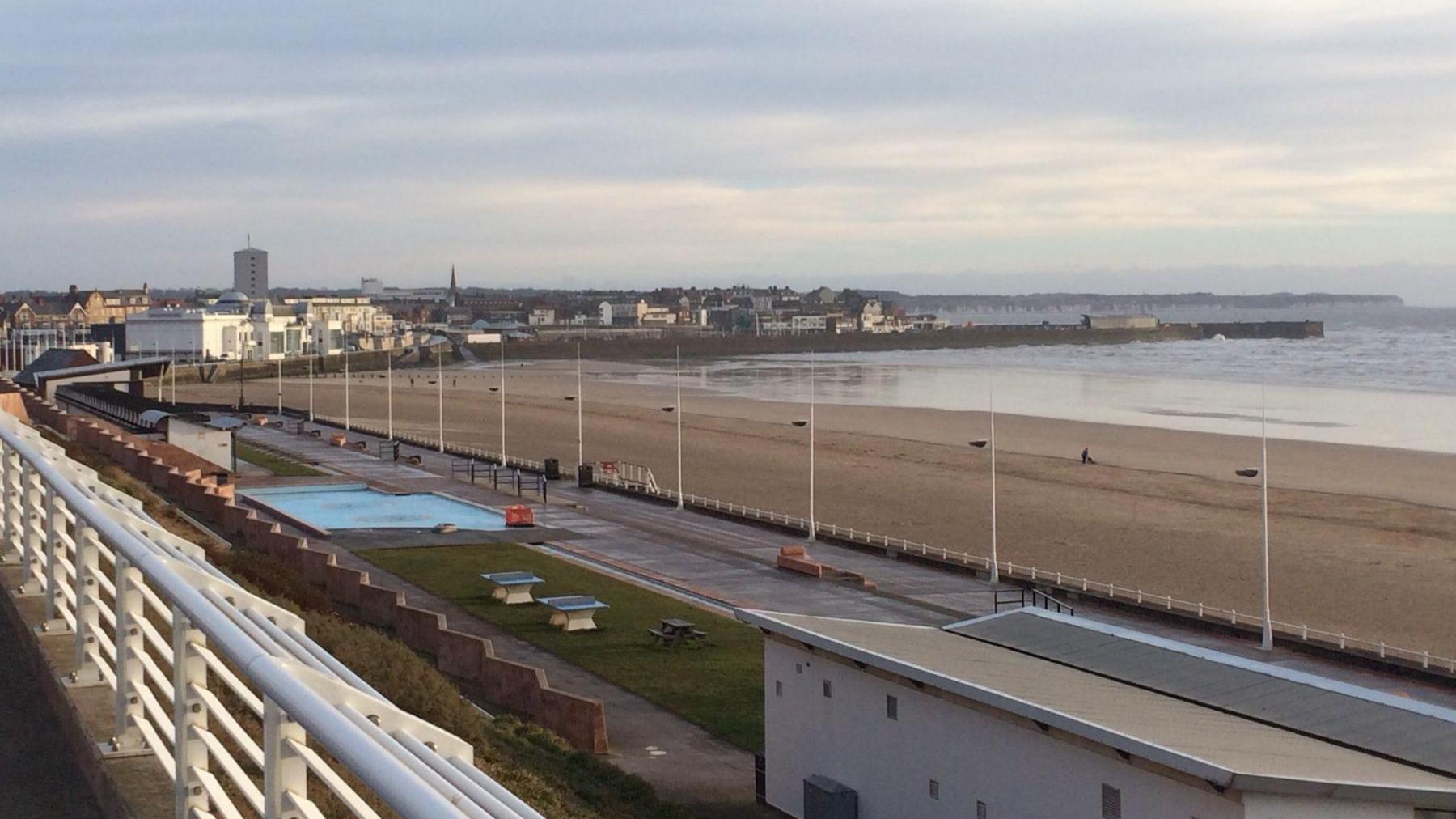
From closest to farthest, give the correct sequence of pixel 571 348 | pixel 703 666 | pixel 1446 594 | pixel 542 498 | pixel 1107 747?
pixel 1107 747
pixel 703 666
pixel 1446 594
pixel 542 498
pixel 571 348

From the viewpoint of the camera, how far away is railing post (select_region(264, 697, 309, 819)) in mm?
3246

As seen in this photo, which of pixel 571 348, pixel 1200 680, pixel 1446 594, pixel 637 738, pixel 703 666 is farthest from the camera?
pixel 571 348

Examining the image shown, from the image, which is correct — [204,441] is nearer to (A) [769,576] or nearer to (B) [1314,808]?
(A) [769,576]

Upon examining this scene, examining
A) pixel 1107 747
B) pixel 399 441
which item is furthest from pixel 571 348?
pixel 1107 747

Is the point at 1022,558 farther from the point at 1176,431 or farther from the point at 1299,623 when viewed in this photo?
the point at 1176,431

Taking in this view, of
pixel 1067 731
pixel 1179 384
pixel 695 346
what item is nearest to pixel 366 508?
pixel 1067 731

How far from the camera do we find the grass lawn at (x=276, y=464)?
168 ft

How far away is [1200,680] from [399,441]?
55.7m

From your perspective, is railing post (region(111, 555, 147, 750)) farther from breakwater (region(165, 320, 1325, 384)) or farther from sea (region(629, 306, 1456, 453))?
breakwater (region(165, 320, 1325, 384))

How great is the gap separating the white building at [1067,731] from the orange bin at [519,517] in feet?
73.3

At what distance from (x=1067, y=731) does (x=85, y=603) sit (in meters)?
9.03

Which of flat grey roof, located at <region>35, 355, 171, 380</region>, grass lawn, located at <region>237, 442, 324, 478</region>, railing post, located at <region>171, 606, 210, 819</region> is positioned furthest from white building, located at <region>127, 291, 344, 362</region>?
railing post, located at <region>171, 606, 210, 819</region>

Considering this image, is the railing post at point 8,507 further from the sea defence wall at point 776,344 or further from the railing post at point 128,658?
the sea defence wall at point 776,344

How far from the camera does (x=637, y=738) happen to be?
19984mm
